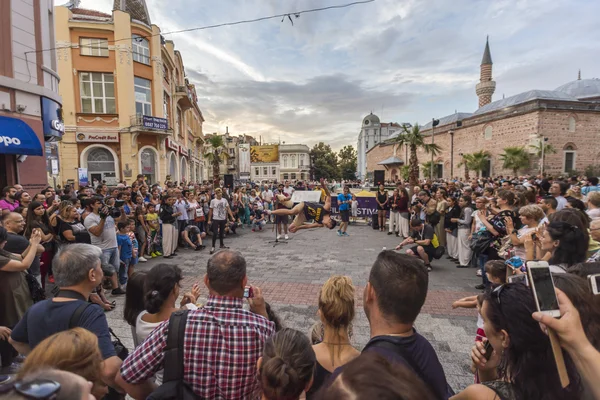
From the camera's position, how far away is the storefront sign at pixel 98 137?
65.6 feet

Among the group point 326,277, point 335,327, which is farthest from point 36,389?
point 326,277

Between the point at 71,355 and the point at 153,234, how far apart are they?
8.09 meters

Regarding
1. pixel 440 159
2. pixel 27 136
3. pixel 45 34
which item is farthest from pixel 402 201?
pixel 440 159

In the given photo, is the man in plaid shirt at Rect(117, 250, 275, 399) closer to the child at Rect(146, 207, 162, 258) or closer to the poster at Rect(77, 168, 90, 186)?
the child at Rect(146, 207, 162, 258)

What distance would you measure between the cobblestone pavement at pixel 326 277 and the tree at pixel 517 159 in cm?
2803

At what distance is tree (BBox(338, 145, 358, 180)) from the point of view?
80625 mm

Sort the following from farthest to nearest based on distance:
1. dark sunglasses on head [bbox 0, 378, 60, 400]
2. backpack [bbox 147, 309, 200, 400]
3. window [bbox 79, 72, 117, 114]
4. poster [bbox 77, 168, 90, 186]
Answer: window [bbox 79, 72, 117, 114], poster [bbox 77, 168, 90, 186], backpack [bbox 147, 309, 200, 400], dark sunglasses on head [bbox 0, 378, 60, 400]

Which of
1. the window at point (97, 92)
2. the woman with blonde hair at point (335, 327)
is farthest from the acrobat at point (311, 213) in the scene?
the window at point (97, 92)

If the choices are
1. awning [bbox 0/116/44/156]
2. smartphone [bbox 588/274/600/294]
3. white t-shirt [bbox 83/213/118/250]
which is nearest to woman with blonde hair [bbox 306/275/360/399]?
smartphone [bbox 588/274/600/294]

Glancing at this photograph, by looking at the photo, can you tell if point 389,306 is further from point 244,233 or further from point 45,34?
point 45,34

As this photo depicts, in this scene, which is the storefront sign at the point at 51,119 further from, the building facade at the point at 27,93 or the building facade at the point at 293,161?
the building facade at the point at 293,161

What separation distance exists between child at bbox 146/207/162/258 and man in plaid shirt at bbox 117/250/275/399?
7.43 m

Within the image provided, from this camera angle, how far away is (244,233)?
1323 centimetres

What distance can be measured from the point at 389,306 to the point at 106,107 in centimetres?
2447
